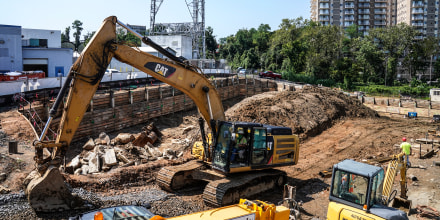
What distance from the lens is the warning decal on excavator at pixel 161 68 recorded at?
1255 cm

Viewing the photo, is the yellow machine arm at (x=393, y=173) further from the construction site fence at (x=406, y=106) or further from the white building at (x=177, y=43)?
the white building at (x=177, y=43)

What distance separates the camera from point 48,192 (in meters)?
10.6

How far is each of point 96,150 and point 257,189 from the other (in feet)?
24.4

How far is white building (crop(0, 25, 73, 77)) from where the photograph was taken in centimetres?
3531

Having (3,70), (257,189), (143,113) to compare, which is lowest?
(257,189)

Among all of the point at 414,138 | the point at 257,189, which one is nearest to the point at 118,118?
the point at 257,189

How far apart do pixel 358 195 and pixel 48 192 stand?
25.2 feet

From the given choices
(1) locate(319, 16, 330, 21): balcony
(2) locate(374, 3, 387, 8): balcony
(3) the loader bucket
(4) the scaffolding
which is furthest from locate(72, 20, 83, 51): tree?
(3) the loader bucket

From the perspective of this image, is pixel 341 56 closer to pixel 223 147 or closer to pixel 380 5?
pixel 380 5

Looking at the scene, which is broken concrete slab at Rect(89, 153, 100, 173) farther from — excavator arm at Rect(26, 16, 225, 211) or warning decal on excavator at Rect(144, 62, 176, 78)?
warning decal on excavator at Rect(144, 62, 176, 78)

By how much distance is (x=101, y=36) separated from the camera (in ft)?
37.4

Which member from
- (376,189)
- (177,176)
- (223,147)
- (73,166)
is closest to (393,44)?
(223,147)

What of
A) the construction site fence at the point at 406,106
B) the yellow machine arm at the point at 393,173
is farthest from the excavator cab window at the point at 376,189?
the construction site fence at the point at 406,106

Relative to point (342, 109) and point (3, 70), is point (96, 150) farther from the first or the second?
point (3, 70)
